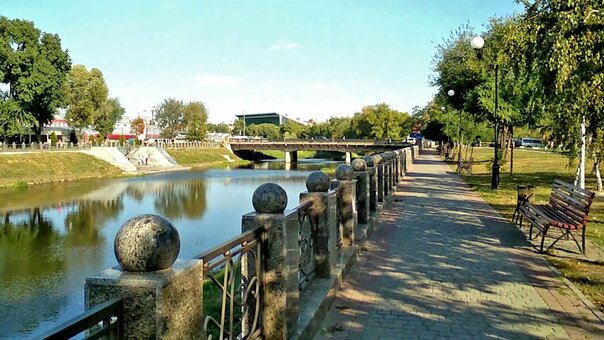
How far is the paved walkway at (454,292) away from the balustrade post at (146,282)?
290cm

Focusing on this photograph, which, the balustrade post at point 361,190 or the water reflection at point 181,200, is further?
the water reflection at point 181,200

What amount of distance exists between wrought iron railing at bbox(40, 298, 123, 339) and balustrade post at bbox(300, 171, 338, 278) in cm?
358

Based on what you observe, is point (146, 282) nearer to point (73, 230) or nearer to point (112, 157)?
point (73, 230)

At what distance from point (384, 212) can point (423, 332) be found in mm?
7927

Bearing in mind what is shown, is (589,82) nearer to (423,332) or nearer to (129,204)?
(423,332)

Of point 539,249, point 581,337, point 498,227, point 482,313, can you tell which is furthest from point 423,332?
point 498,227

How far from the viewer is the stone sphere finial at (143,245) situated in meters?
2.25

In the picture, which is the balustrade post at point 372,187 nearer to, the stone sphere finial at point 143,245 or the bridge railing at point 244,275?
the bridge railing at point 244,275

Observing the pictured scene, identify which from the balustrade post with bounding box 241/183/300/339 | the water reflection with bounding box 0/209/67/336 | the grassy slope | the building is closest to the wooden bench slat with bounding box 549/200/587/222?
the balustrade post with bounding box 241/183/300/339

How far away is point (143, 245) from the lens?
2246 mm

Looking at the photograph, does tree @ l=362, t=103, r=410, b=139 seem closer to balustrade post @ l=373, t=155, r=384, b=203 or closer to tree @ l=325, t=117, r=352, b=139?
tree @ l=325, t=117, r=352, b=139

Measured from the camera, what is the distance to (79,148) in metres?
55.1

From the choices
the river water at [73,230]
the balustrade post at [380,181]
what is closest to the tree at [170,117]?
the river water at [73,230]

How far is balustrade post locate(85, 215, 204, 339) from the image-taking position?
220 cm
